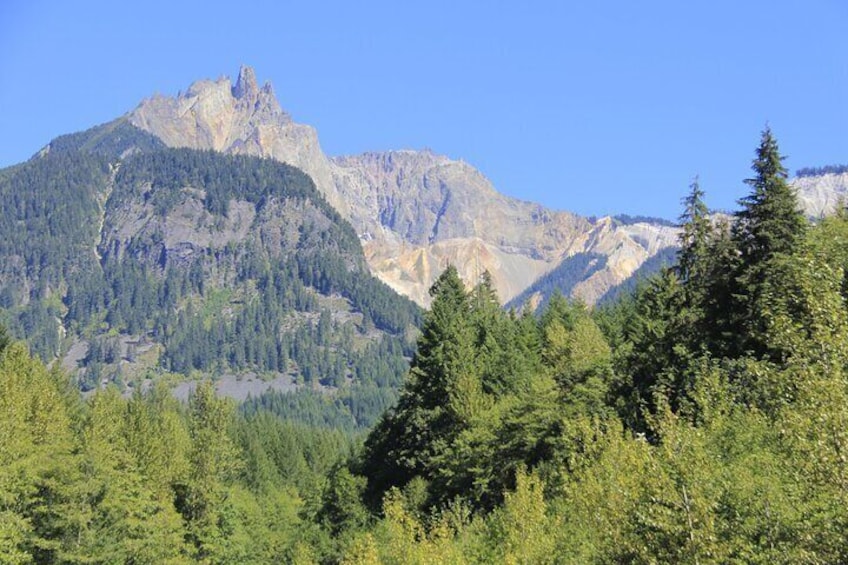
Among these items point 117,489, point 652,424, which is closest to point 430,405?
point 117,489

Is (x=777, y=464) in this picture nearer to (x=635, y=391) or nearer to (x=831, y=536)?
(x=831, y=536)

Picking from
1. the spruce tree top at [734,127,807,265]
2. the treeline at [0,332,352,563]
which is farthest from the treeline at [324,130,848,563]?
the treeline at [0,332,352,563]

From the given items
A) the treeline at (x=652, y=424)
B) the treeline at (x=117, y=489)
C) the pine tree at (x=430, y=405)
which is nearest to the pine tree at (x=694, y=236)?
the treeline at (x=652, y=424)

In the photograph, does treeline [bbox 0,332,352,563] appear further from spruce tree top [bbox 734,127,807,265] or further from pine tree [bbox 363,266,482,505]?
spruce tree top [bbox 734,127,807,265]

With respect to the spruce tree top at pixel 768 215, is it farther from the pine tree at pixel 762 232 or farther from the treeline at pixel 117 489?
the treeline at pixel 117 489

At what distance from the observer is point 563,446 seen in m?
51.9

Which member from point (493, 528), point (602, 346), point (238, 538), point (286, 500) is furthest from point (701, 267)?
point (286, 500)

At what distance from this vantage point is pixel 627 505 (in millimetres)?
Answer: 25016

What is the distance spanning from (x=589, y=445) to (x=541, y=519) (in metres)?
4.25

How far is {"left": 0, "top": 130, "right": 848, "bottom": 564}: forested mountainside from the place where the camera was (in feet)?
71.2

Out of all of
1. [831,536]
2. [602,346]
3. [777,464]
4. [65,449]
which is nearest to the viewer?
[831,536]

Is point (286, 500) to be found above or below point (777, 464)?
below

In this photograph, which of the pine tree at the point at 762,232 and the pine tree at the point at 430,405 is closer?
the pine tree at the point at 762,232

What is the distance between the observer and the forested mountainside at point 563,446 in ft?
71.2
